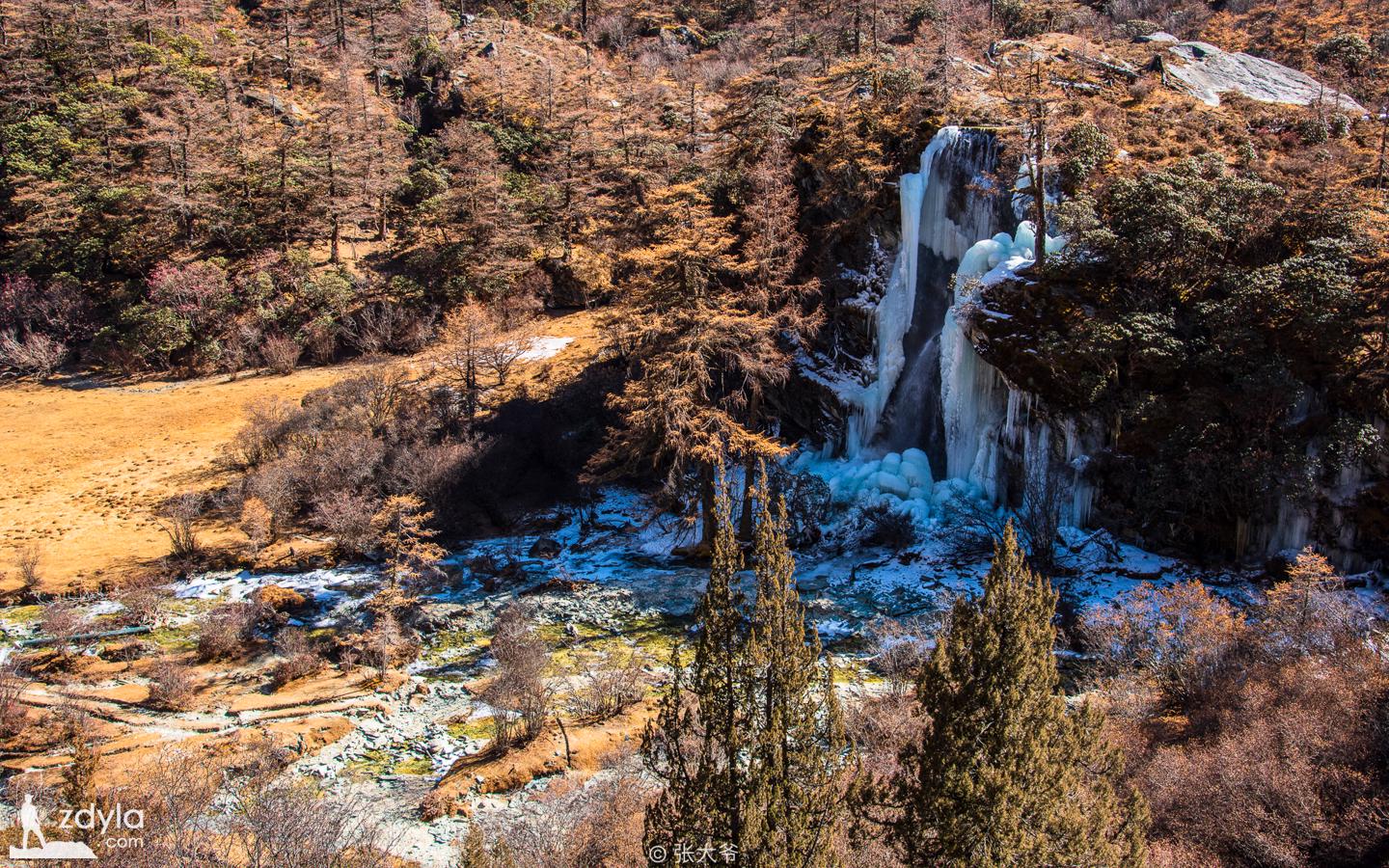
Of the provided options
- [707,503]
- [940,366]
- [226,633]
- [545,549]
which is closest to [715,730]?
[707,503]

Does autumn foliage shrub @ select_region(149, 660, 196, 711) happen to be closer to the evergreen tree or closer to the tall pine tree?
the tall pine tree

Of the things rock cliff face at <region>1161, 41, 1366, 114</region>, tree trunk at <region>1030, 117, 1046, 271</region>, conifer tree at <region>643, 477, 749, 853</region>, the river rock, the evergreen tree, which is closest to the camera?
the evergreen tree

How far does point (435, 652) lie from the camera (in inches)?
687

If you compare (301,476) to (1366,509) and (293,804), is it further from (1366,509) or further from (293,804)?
(1366,509)

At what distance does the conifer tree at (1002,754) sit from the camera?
7.50 meters

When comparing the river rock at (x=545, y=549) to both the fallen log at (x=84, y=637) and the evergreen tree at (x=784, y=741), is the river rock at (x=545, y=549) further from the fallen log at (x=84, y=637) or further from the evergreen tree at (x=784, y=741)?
the evergreen tree at (x=784, y=741)

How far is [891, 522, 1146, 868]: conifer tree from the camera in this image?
7.50 m

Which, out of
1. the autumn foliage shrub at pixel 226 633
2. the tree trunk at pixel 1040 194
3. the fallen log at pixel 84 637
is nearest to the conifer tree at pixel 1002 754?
the tree trunk at pixel 1040 194

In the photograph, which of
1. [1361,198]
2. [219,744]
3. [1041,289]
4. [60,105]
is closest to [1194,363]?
[1041,289]

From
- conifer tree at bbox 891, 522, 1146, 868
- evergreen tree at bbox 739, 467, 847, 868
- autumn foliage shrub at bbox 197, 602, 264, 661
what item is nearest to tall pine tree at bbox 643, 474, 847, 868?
evergreen tree at bbox 739, 467, 847, 868

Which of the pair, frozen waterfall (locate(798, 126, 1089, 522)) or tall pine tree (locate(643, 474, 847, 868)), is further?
frozen waterfall (locate(798, 126, 1089, 522))

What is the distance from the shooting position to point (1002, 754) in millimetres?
7504

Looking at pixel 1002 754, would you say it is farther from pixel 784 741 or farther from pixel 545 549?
pixel 545 549

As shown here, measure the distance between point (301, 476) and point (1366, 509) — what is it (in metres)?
25.0
